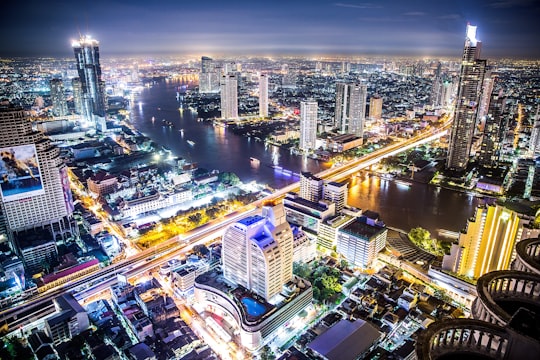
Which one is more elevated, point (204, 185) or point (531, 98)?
point (531, 98)

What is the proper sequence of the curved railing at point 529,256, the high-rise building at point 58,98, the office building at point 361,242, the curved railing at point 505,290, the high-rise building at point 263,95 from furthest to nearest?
the high-rise building at point 263,95 < the high-rise building at point 58,98 < the office building at point 361,242 < the curved railing at point 529,256 < the curved railing at point 505,290

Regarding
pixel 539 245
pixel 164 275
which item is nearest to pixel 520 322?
pixel 539 245

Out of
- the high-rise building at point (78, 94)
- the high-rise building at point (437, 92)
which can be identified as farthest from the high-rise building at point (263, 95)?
the high-rise building at point (437, 92)

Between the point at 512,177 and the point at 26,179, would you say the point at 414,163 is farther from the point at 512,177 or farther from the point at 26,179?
the point at 26,179

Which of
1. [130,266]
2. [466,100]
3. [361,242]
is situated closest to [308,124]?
[466,100]

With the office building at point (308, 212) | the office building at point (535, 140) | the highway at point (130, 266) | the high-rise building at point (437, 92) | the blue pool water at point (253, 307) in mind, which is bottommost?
the highway at point (130, 266)

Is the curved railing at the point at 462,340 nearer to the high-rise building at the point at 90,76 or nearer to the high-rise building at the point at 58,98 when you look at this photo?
the high-rise building at the point at 90,76
